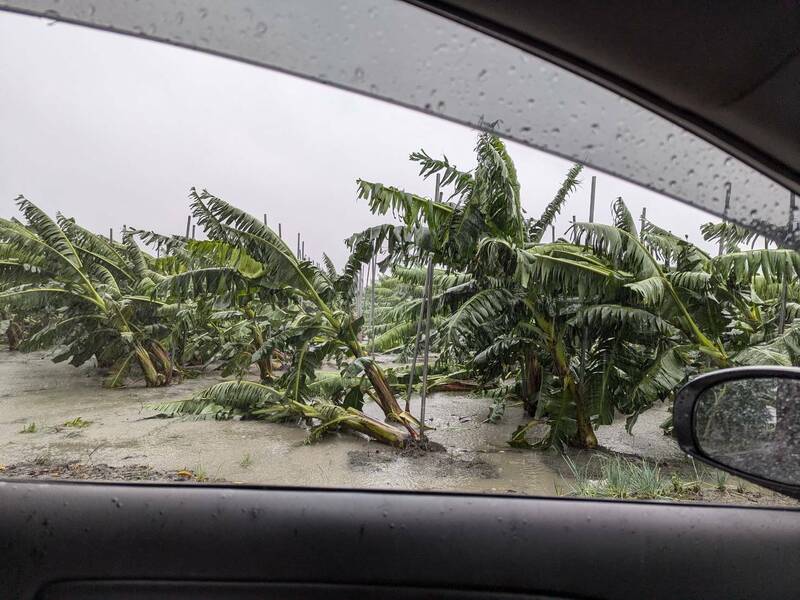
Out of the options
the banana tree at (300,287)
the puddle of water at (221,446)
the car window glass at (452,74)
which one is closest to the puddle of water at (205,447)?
the puddle of water at (221,446)

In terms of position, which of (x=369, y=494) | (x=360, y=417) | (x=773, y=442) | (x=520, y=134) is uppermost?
(x=520, y=134)

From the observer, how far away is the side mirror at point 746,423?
0.82m

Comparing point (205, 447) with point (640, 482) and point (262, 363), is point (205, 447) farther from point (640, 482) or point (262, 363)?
point (640, 482)

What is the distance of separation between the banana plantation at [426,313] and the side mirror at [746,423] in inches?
69.8

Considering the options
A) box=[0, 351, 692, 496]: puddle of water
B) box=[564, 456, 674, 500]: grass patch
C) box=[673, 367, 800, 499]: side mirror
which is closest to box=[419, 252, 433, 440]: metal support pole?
box=[0, 351, 692, 496]: puddle of water

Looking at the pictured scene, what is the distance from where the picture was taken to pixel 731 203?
2.22 ft

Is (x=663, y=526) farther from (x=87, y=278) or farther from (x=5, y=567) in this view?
(x=87, y=278)

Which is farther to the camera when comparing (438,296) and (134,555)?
(438,296)

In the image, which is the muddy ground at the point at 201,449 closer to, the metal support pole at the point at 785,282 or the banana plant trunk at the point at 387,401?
the banana plant trunk at the point at 387,401

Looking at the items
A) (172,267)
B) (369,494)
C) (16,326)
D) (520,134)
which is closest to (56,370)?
(16,326)

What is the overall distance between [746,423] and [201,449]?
78.1 inches

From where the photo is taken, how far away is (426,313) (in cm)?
336

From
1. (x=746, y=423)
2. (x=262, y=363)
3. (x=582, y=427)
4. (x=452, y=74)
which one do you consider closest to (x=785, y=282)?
(x=582, y=427)

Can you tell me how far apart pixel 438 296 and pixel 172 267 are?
184 cm
